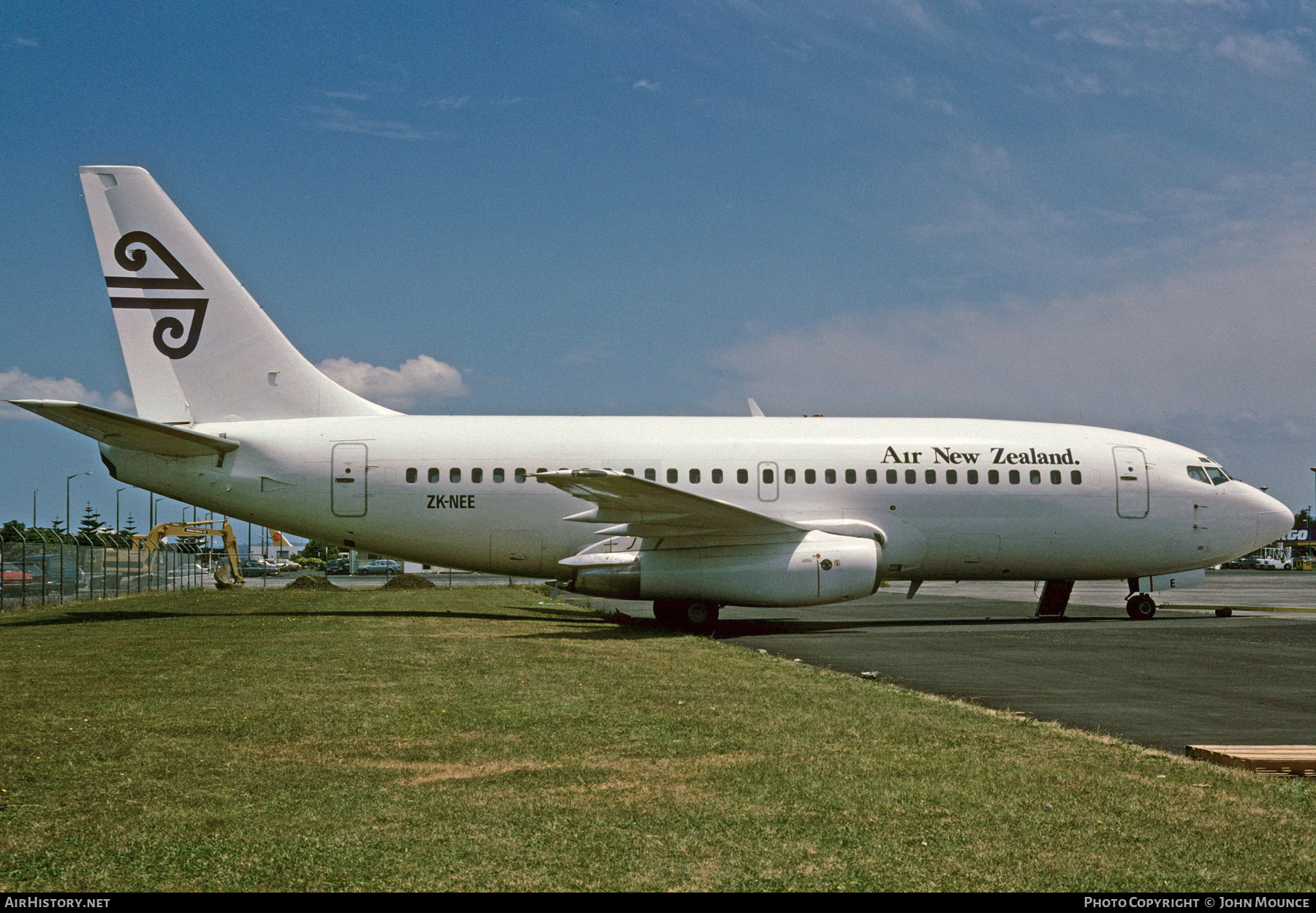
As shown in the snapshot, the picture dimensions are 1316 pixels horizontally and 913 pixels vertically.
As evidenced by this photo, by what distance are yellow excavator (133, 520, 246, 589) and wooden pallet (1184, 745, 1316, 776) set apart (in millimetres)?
43055

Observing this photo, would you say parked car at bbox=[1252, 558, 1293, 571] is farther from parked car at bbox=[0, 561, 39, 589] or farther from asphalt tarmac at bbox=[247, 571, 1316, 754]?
parked car at bbox=[0, 561, 39, 589]

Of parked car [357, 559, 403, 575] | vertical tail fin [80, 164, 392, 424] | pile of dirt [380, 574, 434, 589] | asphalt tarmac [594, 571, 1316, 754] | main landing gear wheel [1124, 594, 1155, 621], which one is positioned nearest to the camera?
asphalt tarmac [594, 571, 1316, 754]

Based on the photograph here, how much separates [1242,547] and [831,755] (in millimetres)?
19360

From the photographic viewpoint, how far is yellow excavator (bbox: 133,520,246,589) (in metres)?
47.8

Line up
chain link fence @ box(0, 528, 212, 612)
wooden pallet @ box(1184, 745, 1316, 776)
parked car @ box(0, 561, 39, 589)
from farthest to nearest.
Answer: chain link fence @ box(0, 528, 212, 612) → parked car @ box(0, 561, 39, 589) → wooden pallet @ box(1184, 745, 1316, 776)

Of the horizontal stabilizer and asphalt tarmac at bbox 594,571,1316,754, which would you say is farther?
the horizontal stabilizer

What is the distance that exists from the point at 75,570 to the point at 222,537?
1126 inches

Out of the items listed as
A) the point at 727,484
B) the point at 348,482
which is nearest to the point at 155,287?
the point at 348,482

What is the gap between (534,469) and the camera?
2042 centimetres

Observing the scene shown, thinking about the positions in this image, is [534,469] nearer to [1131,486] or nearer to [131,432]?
[131,432]

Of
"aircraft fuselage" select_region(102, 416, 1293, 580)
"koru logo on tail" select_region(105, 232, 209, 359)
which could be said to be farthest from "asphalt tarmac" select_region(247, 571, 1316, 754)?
"koru logo on tail" select_region(105, 232, 209, 359)

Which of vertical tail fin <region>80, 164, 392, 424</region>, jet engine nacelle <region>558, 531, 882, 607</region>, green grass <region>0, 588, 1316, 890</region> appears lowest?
green grass <region>0, 588, 1316, 890</region>

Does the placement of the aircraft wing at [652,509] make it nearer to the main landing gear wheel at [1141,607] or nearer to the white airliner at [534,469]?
the white airliner at [534,469]

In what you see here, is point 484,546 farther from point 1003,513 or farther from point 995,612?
point 995,612
